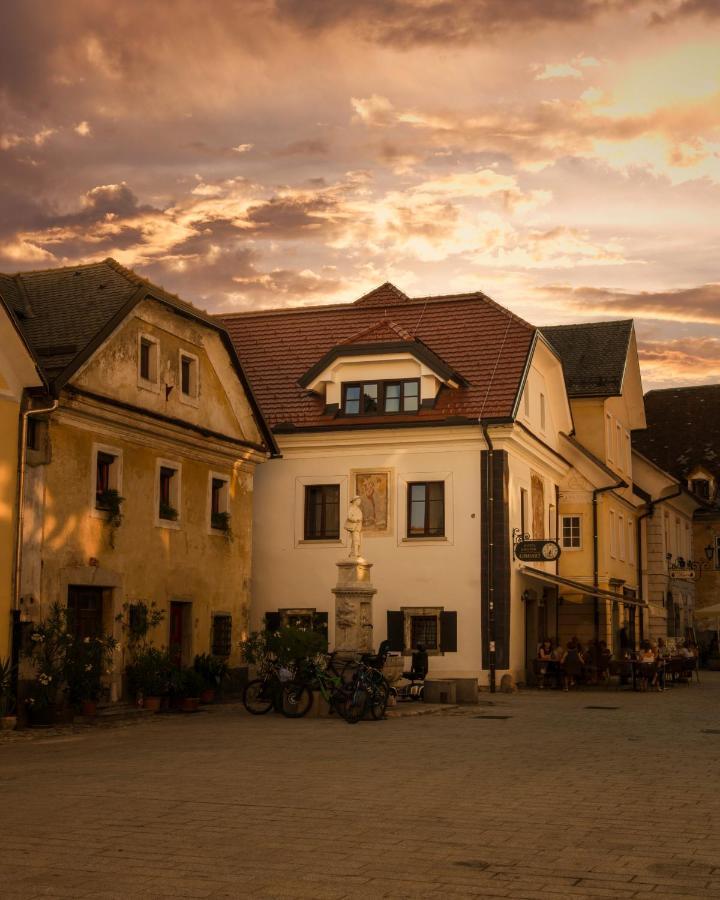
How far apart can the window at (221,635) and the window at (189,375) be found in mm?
5254

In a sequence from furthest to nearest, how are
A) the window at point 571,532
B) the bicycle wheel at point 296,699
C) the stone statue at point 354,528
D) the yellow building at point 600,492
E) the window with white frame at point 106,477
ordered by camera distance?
the window at point 571,532 → the yellow building at point 600,492 → the stone statue at point 354,528 → the window with white frame at point 106,477 → the bicycle wheel at point 296,699

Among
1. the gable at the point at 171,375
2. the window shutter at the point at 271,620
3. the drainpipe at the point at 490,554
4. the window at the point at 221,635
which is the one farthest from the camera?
the window shutter at the point at 271,620

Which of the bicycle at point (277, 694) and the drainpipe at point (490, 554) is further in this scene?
the drainpipe at point (490, 554)

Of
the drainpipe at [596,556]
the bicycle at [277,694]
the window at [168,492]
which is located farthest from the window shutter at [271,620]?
the drainpipe at [596,556]

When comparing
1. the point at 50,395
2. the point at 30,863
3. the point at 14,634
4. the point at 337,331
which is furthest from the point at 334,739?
the point at 337,331

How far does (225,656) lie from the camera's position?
1158 inches

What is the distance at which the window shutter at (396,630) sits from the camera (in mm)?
32688

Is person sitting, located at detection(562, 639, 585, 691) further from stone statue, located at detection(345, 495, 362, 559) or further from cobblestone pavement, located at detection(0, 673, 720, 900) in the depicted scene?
cobblestone pavement, located at detection(0, 673, 720, 900)

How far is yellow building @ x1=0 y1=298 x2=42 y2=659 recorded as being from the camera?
21.5 meters

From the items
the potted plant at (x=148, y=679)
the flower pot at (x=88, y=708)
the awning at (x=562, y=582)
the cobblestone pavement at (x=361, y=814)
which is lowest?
the cobblestone pavement at (x=361, y=814)

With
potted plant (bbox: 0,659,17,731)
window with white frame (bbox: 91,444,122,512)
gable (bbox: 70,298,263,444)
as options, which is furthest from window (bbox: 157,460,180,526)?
potted plant (bbox: 0,659,17,731)

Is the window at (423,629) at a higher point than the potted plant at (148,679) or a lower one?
higher

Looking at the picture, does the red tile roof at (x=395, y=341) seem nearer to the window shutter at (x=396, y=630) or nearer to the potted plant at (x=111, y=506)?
the window shutter at (x=396, y=630)

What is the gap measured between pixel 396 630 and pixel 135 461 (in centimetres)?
995
